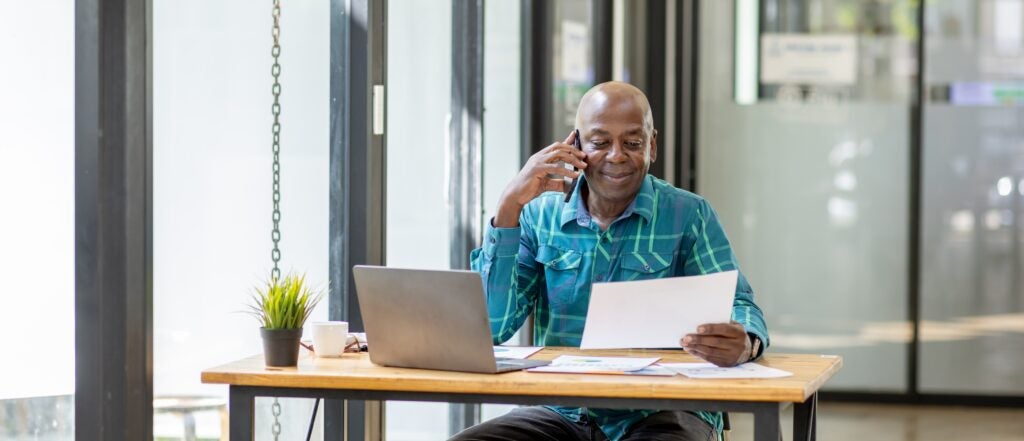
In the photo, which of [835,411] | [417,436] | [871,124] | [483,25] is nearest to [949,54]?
[871,124]

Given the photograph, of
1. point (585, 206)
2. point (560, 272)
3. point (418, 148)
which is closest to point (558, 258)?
point (560, 272)

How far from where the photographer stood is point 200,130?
279 centimetres

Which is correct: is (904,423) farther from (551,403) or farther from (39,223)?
(39,223)

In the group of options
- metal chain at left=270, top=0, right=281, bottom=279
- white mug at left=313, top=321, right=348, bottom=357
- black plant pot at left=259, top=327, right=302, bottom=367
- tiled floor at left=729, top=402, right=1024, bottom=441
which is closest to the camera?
black plant pot at left=259, top=327, right=302, bottom=367

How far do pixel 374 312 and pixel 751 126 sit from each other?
4.83 metres

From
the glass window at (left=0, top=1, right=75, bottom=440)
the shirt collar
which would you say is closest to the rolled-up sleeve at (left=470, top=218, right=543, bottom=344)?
the shirt collar

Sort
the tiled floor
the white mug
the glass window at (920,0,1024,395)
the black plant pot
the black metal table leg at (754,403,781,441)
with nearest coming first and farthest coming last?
the black metal table leg at (754,403,781,441) → the black plant pot → the white mug → the tiled floor → the glass window at (920,0,1024,395)

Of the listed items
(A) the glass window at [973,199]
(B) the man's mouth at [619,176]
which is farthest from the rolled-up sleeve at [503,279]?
(A) the glass window at [973,199]

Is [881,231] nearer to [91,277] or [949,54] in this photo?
[949,54]

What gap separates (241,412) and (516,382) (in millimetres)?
500

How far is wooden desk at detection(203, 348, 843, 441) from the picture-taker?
2211 mm

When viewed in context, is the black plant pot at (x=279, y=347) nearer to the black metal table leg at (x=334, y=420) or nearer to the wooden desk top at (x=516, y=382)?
the wooden desk top at (x=516, y=382)

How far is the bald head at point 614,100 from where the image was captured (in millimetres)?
2875

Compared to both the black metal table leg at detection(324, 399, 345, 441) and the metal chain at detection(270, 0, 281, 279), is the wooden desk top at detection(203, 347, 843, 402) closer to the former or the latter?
the metal chain at detection(270, 0, 281, 279)
